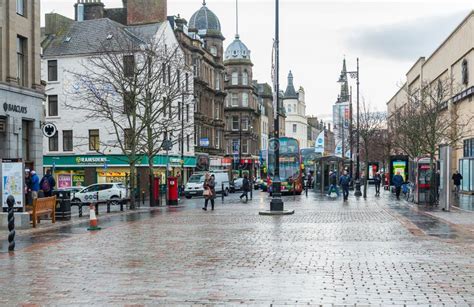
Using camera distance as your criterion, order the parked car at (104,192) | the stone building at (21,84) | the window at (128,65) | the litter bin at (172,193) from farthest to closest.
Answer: the parked car at (104,192)
the litter bin at (172,193)
the window at (128,65)
the stone building at (21,84)

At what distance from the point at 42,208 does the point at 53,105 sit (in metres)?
36.1

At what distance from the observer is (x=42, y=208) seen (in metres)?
22.0

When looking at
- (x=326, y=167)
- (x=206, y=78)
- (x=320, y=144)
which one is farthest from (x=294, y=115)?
(x=326, y=167)

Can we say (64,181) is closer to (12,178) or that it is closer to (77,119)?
(77,119)

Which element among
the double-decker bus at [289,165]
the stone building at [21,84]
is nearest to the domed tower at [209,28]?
the double-decker bus at [289,165]

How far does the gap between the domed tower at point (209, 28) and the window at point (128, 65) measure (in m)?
41.5

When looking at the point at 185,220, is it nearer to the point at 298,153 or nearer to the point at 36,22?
the point at 36,22

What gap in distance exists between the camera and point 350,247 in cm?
1488

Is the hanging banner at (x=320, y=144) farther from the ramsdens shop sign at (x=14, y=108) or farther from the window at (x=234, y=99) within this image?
the ramsdens shop sign at (x=14, y=108)

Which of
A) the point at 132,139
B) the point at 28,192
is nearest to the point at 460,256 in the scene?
the point at 28,192

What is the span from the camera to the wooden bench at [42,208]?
21.2 metres

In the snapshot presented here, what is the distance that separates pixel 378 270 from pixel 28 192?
56.3 feet

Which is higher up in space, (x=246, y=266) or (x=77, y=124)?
(x=77, y=124)

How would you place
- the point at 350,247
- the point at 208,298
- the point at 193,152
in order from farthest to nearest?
1. the point at 193,152
2. the point at 350,247
3. the point at 208,298
